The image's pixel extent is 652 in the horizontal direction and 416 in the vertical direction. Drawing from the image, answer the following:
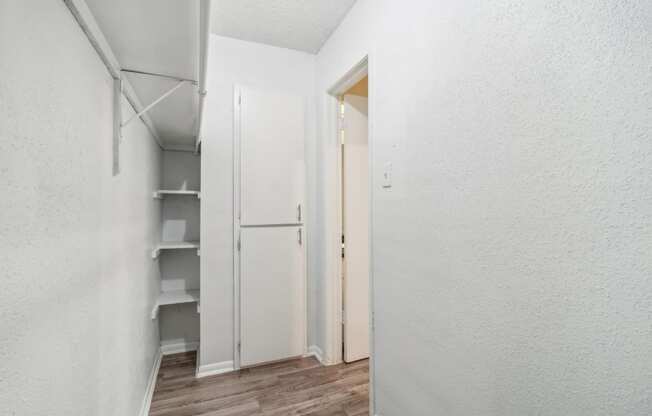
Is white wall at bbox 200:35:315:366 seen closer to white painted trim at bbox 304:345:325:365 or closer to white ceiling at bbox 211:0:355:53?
white ceiling at bbox 211:0:355:53

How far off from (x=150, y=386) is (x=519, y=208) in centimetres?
234

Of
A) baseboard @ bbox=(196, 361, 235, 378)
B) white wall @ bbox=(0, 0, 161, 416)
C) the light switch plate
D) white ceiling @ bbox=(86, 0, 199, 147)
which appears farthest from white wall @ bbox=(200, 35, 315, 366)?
the light switch plate

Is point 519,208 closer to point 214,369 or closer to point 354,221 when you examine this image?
point 354,221

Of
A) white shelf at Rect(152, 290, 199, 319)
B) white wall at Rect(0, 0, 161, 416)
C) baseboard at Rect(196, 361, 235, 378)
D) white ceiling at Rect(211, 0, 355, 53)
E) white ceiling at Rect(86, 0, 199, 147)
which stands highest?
white ceiling at Rect(211, 0, 355, 53)

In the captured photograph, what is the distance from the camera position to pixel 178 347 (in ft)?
8.68

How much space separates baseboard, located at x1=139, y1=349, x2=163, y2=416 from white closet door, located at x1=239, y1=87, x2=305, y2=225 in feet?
3.97

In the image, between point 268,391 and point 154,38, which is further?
point 268,391

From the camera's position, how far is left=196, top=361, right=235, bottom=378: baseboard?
2.25 meters

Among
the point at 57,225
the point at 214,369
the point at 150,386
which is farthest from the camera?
the point at 214,369

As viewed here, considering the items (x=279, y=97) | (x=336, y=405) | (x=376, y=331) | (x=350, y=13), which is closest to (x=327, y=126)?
(x=279, y=97)

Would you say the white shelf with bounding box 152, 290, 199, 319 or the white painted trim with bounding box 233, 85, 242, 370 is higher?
the white painted trim with bounding box 233, 85, 242, 370

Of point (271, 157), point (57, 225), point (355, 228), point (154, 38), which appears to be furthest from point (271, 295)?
point (154, 38)

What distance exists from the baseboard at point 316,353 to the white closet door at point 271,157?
1.07m

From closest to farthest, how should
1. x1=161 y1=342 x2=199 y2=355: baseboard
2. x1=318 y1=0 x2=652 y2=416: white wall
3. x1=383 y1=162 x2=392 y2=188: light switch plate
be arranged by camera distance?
x1=318 y1=0 x2=652 y2=416: white wall < x1=383 y1=162 x2=392 y2=188: light switch plate < x1=161 y1=342 x2=199 y2=355: baseboard
